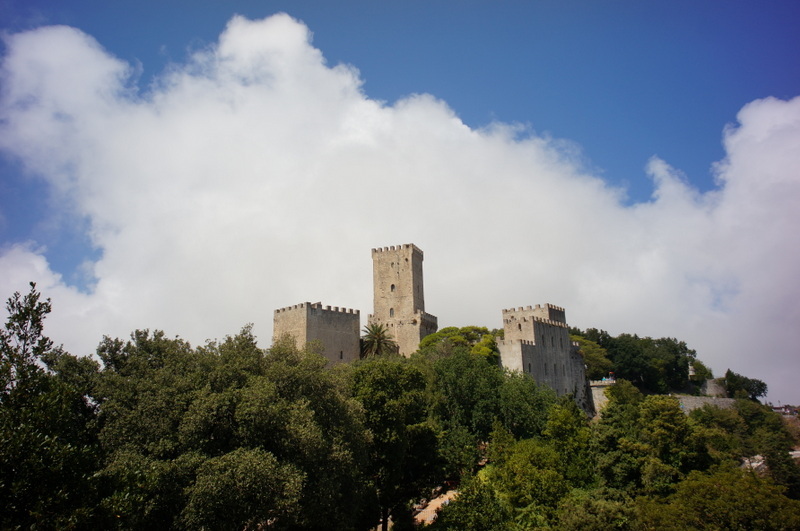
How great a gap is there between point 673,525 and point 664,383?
5464cm

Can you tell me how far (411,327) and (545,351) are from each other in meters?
11.3

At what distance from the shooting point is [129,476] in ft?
52.9

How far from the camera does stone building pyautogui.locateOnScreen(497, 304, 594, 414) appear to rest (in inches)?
1919

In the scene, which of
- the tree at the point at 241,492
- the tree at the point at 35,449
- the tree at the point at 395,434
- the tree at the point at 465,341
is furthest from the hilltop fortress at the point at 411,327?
the tree at the point at 35,449

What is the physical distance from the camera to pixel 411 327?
53312 mm

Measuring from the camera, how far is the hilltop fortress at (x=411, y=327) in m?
47.2

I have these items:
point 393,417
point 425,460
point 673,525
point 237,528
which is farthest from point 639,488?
point 237,528

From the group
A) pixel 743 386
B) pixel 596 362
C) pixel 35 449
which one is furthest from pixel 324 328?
pixel 743 386

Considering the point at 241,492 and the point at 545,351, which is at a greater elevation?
the point at 545,351

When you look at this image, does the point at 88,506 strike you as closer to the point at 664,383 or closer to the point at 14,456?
the point at 14,456

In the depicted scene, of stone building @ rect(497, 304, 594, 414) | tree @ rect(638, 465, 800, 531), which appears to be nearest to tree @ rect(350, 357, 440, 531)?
tree @ rect(638, 465, 800, 531)

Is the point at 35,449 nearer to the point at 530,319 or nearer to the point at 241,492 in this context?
the point at 241,492

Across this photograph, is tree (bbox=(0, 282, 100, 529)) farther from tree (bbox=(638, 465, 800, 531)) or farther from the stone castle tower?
the stone castle tower

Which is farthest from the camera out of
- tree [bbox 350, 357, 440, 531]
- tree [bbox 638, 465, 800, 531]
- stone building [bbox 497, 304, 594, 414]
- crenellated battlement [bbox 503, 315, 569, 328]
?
crenellated battlement [bbox 503, 315, 569, 328]
